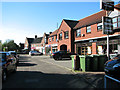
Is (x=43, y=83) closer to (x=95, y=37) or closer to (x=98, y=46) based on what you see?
(x=98, y=46)

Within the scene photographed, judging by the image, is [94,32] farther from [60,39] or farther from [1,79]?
[1,79]

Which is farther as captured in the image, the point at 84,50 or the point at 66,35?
the point at 66,35

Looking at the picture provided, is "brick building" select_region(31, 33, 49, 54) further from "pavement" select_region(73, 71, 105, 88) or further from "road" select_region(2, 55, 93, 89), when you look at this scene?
"pavement" select_region(73, 71, 105, 88)

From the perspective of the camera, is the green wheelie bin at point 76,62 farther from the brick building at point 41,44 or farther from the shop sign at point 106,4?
the brick building at point 41,44

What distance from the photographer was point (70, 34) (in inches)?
1125

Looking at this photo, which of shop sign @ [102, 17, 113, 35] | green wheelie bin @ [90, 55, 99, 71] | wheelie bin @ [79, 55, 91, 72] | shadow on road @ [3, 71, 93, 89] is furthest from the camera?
shop sign @ [102, 17, 113, 35]

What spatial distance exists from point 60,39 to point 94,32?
12.8 metres

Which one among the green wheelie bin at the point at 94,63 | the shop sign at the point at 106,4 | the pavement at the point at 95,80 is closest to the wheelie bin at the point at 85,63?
the green wheelie bin at the point at 94,63

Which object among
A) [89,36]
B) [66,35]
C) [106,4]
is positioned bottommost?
[89,36]

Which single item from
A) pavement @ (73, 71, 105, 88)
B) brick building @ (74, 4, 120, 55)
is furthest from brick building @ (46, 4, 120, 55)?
pavement @ (73, 71, 105, 88)

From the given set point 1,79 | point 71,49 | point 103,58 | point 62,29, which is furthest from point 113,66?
point 62,29

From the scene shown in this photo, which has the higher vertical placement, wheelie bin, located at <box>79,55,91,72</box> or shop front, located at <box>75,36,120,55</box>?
shop front, located at <box>75,36,120,55</box>

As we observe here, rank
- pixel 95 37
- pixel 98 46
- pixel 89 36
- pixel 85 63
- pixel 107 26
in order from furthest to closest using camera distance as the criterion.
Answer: pixel 89 36 < pixel 95 37 < pixel 98 46 < pixel 107 26 < pixel 85 63

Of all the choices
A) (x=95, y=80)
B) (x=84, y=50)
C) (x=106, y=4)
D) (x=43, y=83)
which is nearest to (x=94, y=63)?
(x=95, y=80)
